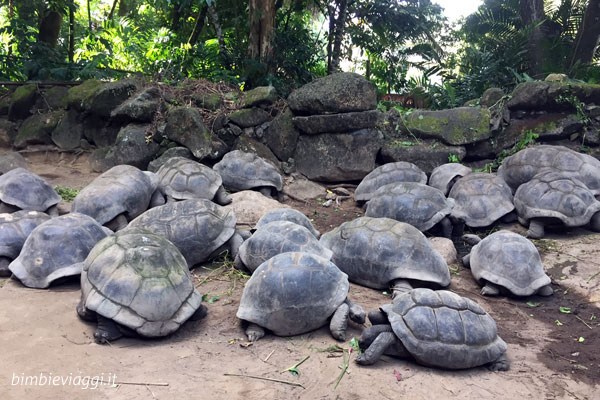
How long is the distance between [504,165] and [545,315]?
3688 millimetres

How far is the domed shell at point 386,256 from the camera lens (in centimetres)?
486

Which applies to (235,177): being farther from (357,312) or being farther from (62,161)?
(357,312)

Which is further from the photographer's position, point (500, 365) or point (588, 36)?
point (588, 36)

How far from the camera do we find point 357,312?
4012 mm

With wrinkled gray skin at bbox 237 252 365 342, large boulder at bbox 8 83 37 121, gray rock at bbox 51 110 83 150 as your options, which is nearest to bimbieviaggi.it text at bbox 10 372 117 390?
wrinkled gray skin at bbox 237 252 365 342

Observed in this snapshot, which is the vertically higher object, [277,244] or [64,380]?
[277,244]

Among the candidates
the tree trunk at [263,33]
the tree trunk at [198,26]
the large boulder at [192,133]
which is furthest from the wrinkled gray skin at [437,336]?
the tree trunk at [198,26]

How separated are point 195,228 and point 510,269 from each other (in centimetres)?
331

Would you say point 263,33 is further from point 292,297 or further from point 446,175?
point 292,297

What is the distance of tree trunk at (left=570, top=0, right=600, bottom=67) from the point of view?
34.9ft

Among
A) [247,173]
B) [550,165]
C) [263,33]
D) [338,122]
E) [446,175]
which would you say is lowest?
[247,173]

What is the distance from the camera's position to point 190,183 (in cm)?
698

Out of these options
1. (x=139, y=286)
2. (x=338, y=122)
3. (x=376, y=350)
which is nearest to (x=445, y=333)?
(x=376, y=350)

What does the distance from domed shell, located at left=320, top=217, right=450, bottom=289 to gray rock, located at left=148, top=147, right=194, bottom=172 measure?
414cm
